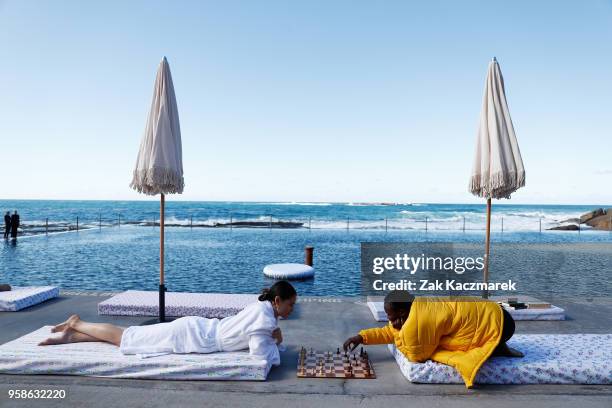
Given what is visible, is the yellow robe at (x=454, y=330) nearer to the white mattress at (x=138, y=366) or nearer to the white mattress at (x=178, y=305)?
the white mattress at (x=138, y=366)

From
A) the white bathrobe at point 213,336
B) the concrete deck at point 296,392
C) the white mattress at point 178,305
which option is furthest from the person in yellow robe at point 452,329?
the white mattress at point 178,305

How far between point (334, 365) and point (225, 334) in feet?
3.85

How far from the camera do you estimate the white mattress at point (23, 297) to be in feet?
22.5

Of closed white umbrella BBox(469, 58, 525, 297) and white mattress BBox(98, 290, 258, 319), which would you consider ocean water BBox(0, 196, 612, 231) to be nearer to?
closed white umbrella BBox(469, 58, 525, 297)

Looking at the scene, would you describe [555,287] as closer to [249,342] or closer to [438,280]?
[438,280]

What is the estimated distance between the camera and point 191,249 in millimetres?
19750

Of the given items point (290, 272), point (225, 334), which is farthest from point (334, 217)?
point (225, 334)

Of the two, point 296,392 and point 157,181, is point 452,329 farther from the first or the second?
point 157,181

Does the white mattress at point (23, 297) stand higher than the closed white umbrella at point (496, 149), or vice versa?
the closed white umbrella at point (496, 149)

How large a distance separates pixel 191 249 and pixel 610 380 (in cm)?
1752

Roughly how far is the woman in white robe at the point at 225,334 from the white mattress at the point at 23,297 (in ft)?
9.62

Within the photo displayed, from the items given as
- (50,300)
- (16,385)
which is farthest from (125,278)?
(16,385)

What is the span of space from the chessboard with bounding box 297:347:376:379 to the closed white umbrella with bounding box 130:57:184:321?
2.76 meters

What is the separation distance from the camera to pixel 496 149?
20.1 ft
